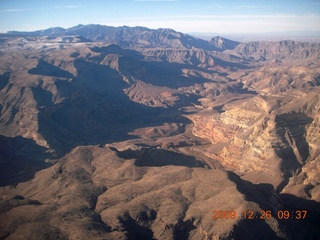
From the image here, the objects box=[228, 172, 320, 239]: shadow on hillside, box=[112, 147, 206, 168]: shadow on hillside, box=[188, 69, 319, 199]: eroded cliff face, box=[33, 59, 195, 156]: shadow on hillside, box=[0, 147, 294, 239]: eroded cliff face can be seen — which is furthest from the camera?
box=[33, 59, 195, 156]: shadow on hillside

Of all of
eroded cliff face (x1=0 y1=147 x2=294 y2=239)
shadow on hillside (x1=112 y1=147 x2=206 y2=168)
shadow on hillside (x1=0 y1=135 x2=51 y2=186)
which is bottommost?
shadow on hillside (x1=0 y1=135 x2=51 y2=186)

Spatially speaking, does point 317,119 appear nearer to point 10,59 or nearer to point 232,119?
point 232,119

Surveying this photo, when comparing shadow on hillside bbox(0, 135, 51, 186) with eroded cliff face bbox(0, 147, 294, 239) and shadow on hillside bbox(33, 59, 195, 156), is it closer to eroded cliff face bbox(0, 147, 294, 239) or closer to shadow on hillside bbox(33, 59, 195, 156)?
shadow on hillside bbox(33, 59, 195, 156)

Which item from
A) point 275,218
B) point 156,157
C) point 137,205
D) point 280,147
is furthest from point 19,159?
point 275,218

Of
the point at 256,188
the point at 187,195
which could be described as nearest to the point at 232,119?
the point at 256,188

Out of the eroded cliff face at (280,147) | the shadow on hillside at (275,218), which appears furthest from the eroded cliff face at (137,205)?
the eroded cliff face at (280,147)

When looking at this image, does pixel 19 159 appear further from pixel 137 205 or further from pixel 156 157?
pixel 137 205

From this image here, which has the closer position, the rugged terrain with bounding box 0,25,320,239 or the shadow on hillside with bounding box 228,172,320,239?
the shadow on hillside with bounding box 228,172,320,239

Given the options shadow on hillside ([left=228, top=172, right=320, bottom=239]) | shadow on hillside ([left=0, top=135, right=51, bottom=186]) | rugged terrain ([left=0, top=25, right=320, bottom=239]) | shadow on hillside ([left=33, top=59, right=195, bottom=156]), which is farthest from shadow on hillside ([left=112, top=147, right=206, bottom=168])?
shadow on hillside ([left=33, top=59, right=195, bottom=156])
